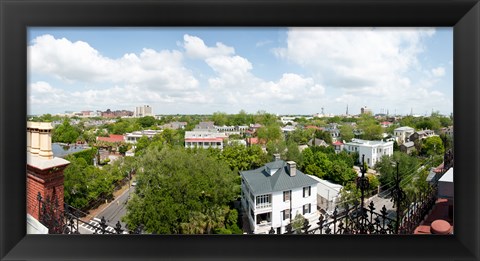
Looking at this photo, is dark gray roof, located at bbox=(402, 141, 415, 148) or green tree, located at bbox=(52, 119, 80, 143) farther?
dark gray roof, located at bbox=(402, 141, 415, 148)

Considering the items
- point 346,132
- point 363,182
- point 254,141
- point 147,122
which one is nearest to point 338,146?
point 346,132

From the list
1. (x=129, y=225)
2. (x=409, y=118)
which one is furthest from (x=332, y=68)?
(x=129, y=225)

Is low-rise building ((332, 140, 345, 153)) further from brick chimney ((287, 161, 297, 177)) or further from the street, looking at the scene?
the street

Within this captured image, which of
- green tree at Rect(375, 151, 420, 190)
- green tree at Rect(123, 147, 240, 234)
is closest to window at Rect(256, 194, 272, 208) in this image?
green tree at Rect(123, 147, 240, 234)

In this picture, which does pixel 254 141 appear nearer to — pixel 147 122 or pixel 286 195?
pixel 286 195

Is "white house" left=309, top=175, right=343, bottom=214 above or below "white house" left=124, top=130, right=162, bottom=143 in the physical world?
below

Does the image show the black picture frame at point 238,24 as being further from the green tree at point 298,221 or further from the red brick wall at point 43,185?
the green tree at point 298,221

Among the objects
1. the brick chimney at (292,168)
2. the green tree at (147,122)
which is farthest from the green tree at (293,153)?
the green tree at (147,122)

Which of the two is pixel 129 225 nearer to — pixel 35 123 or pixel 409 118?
pixel 35 123
